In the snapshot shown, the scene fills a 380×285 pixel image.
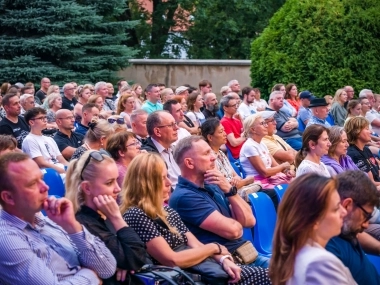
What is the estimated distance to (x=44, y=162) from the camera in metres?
9.30

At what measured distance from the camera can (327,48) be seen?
20188mm

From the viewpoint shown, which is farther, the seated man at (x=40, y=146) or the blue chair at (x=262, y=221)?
the seated man at (x=40, y=146)

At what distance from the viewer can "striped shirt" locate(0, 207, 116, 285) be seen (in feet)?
13.5

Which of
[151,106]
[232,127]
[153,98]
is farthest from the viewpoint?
[153,98]

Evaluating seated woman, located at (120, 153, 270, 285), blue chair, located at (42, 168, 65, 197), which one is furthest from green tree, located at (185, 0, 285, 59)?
seated woman, located at (120, 153, 270, 285)

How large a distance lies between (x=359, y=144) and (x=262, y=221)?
3128mm

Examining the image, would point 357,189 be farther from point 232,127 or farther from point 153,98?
point 153,98

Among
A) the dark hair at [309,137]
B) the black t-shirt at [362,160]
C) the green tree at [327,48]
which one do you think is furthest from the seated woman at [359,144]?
the green tree at [327,48]

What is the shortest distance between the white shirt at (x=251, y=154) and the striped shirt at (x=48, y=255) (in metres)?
4.91

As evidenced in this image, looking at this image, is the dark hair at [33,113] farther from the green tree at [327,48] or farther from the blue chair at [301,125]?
the green tree at [327,48]

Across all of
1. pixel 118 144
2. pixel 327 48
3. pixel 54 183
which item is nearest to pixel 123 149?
pixel 118 144

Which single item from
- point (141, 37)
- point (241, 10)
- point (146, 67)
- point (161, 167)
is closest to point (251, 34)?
point (241, 10)

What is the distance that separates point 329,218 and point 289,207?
0.66ft

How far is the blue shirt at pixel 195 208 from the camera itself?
5.90 m
